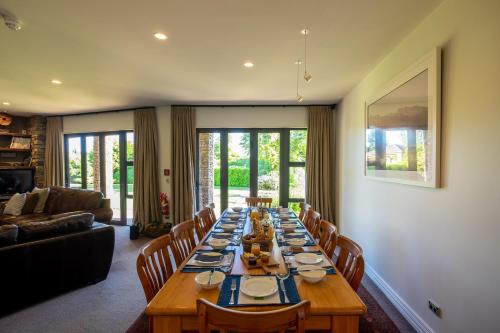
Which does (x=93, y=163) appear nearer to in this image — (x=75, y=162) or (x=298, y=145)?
(x=75, y=162)

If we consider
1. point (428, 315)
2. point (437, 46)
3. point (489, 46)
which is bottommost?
point (428, 315)

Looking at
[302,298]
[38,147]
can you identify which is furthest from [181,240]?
[38,147]

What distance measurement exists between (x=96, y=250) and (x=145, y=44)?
2398 millimetres

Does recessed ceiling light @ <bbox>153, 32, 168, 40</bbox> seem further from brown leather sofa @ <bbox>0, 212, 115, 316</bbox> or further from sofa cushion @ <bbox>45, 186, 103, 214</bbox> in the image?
sofa cushion @ <bbox>45, 186, 103, 214</bbox>

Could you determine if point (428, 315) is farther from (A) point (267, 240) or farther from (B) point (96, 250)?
(B) point (96, 250)

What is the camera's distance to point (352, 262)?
1.62 meters

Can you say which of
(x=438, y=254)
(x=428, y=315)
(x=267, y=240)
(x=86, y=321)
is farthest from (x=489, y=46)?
(x=86, y=321)

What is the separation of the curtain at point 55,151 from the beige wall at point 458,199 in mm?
7122

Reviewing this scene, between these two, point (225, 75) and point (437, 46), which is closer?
point (437, 46)

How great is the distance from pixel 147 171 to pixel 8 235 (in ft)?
9.19

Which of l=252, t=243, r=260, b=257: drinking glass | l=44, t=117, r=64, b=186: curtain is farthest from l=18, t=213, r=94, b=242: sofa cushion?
l=44, t=117, r=64, b=186: curtain

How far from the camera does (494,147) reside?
144 centimetres

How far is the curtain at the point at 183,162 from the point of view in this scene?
4.91 meters

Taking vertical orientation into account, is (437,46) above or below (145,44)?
below
